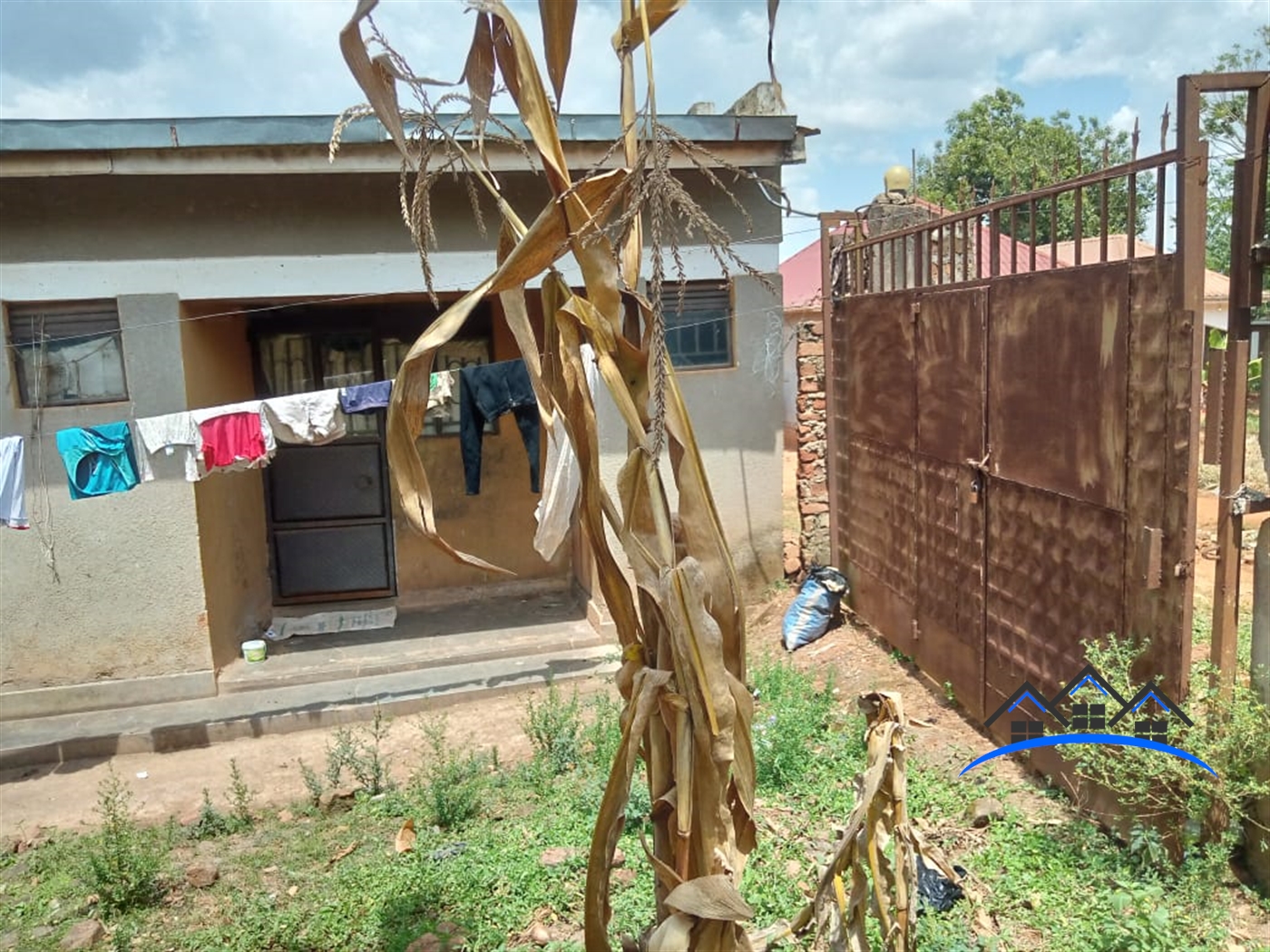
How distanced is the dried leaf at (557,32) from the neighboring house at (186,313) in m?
4.40

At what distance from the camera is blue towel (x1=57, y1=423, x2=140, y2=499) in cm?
557

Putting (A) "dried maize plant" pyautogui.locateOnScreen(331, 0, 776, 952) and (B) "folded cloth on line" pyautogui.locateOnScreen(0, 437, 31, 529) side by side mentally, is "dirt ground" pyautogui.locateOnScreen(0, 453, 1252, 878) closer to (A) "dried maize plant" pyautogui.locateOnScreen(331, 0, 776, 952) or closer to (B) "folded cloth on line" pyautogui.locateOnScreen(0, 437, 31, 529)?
(B) "folded cloth on line" pyautogui.locateOnScreen(0, 437, 31, 529)

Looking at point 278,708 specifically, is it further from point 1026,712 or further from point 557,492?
point 1026,712

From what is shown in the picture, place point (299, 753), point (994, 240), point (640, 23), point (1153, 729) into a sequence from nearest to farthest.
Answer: point (640, 23) < point (1153, 729) < point (994, 240) < point (299, 753)

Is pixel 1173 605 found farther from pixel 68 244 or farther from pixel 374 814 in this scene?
pixel 68 244

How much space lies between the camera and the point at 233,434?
5.79 meters

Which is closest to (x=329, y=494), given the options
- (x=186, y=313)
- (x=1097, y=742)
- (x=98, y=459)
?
(x=186, y=313)

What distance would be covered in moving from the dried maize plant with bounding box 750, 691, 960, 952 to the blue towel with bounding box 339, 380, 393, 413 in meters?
4.34

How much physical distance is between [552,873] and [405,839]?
0.94 metres

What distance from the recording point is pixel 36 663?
6258 millimetres

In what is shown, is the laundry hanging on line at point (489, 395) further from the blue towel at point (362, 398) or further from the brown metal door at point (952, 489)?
the brown metal door at point (952, 489)

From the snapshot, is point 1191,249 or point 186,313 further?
point 186,313

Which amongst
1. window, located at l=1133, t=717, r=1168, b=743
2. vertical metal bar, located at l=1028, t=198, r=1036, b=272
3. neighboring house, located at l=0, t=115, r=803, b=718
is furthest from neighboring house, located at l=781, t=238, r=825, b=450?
window, located at l=1133, t=717, r=1168, b=743

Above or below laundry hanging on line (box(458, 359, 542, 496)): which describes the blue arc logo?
below
